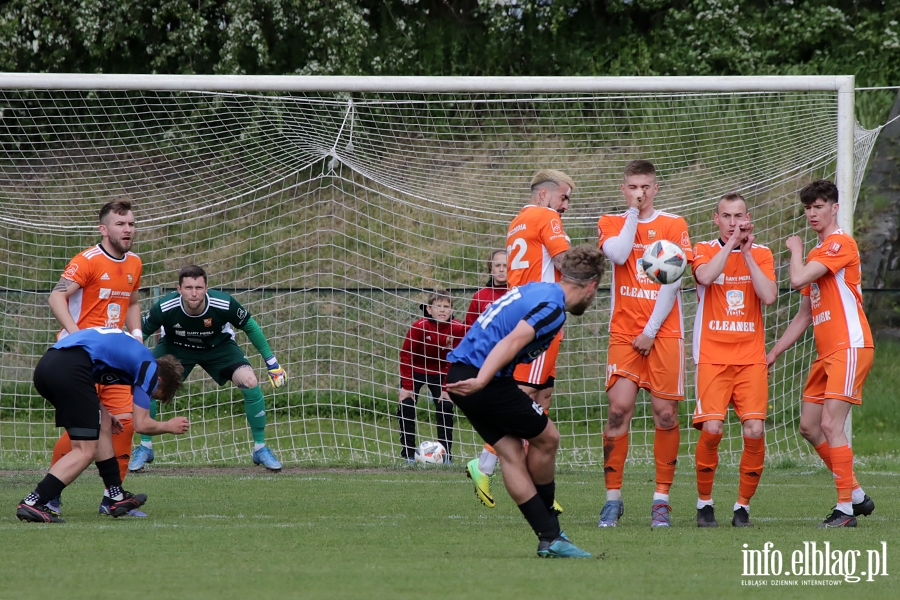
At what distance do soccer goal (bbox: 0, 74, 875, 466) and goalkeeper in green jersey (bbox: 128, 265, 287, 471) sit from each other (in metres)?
0.85

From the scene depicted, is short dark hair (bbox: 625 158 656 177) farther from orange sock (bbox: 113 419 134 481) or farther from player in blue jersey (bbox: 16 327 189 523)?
orange sock (bbox: 113 419 134 481)

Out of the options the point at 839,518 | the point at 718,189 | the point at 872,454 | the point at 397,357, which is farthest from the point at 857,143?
the point at 397,357

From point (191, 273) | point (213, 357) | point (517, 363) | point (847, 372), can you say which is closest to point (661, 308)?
point (847, 372)

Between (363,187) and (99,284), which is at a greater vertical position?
(363,187)

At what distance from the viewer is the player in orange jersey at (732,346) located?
6840 mm

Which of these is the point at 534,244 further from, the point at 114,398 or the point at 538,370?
the point at 114,398

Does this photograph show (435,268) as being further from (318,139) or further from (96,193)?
(96,193)

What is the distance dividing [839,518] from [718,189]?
18.9 ft

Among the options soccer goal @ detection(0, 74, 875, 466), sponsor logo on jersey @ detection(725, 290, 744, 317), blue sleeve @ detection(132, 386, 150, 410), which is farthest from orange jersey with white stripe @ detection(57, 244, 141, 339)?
sponsor logo on jersey @ detection(725, 290, 744, 317)

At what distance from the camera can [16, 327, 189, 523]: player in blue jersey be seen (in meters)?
6.84

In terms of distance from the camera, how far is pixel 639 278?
7137 mm

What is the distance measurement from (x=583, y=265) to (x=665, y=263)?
3.98 ft

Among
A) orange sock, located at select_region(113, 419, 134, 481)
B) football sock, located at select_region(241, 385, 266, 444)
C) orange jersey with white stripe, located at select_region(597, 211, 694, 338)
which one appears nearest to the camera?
orange jersey with white stripe, located at select_region(597, 211, 694, 338)

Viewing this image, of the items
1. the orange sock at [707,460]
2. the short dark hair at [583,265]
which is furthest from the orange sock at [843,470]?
the short dark hair at [583,265]
